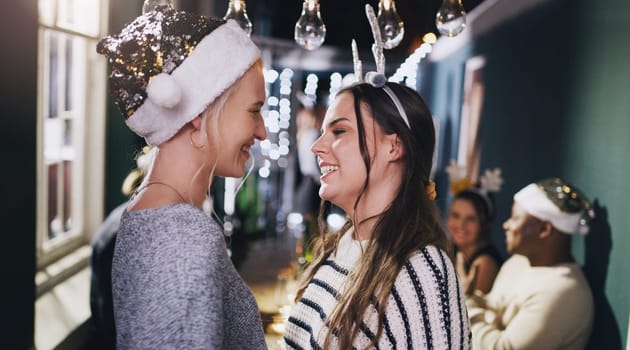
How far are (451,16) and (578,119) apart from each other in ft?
5.07

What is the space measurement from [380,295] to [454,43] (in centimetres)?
677

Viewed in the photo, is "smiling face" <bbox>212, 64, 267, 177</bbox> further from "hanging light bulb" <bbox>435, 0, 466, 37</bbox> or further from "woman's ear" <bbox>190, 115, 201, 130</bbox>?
"hanging light bulb" <bbox>435, 0, 466, 37</bbox>

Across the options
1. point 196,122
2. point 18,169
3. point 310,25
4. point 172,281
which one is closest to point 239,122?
point 196,122

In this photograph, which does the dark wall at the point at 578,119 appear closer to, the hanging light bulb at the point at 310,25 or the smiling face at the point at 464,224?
the smiling face at the point at 464,224

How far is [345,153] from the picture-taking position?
155 cm

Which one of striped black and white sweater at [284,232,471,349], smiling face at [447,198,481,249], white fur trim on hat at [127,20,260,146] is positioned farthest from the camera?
smiling face at [447,198,481,249]

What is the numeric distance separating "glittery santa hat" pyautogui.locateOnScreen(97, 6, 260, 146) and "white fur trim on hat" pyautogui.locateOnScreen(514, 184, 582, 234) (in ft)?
5.72

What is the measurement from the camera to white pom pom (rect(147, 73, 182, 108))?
1.08 m

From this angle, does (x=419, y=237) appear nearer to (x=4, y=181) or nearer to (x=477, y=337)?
(x=477, y=337)

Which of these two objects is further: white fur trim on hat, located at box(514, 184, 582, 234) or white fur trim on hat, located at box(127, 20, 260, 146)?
white fur trim on hat, located at box(514, 184, 582, 234)

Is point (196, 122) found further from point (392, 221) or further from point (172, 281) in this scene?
point (392, 221)

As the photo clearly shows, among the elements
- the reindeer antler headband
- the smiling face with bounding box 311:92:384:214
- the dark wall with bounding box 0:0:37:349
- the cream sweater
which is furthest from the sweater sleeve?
the cream sweater

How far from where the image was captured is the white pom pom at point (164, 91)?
108cm

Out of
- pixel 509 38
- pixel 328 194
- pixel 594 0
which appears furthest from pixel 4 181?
pixel 509 38
